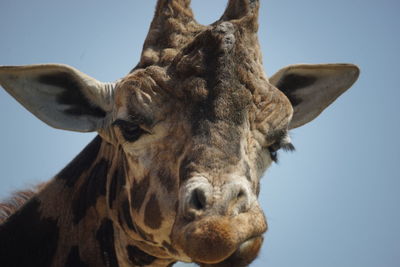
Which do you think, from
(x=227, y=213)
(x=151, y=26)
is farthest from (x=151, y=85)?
(x=227, y=213)

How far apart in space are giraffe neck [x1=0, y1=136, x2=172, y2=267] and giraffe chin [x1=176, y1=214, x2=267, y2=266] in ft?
6.35

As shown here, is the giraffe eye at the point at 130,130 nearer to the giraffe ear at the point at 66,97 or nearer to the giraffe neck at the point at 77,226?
the giraffe neck at the point at 77,226

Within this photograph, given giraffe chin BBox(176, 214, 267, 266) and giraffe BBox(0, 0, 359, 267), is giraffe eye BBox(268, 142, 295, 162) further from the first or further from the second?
giraffe chin BBox(176, 214, 267, 266)

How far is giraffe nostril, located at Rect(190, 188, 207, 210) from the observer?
13.0ft

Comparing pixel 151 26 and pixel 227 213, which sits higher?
pixel 151 26

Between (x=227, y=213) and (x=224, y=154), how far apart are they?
2.25 ft

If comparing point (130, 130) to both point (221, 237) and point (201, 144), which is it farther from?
point (221, 237)

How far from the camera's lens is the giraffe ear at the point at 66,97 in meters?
5.88

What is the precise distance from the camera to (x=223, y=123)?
4609 mm

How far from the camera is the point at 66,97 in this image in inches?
242

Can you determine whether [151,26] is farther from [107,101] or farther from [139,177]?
[139,177]

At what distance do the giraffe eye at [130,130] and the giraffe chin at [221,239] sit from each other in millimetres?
1674

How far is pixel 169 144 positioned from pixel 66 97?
198cm

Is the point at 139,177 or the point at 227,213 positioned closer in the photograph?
the point at 227,213
